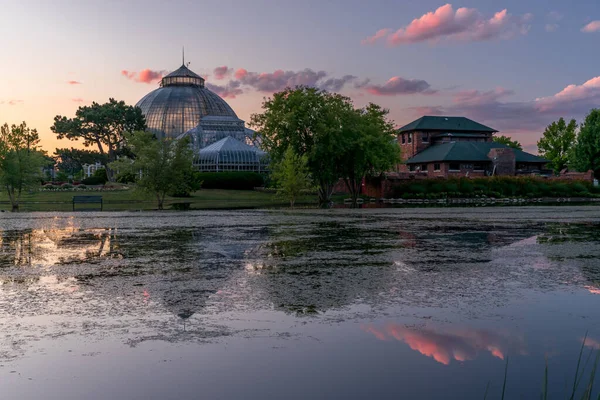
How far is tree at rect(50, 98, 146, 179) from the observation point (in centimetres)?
9369

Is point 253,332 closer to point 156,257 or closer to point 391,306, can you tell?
point 391,306

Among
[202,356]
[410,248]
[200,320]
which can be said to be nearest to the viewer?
[202,356]

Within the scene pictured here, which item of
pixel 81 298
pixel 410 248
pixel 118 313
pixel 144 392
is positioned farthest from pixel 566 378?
pixel 410 248

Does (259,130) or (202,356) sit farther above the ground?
(259,130)

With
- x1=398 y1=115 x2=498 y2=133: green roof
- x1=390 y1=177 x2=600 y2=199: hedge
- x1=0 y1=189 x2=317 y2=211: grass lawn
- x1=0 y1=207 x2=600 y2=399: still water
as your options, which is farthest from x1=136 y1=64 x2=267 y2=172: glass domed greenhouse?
x1=0 y1=207 x2=600 y2=399: still water

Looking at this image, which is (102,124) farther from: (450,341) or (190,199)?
(450,341)

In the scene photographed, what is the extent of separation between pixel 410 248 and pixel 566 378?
34.8 feet

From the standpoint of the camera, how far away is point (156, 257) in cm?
1455

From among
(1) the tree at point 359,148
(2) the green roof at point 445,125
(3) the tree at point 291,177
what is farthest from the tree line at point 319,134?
(2) the green roof at point 445,125

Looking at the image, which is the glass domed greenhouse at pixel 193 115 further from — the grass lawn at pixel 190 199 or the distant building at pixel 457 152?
the distant building at pixel 457 152

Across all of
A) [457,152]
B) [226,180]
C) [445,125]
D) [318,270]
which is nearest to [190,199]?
[226,180]

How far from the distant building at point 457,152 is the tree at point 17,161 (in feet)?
153

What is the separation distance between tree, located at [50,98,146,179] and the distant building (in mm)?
43790

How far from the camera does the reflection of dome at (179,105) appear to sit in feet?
410
